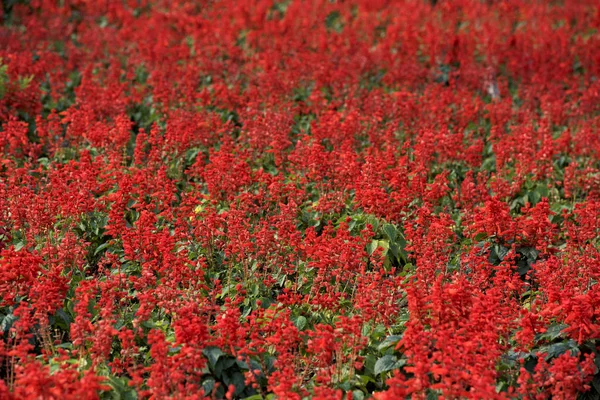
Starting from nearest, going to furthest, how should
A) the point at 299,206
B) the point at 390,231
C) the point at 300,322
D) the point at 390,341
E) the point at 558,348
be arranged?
the point at 558,348 → the point at 390,341 → the point at 300,322 → the point at 390,231 → the point at 299,206

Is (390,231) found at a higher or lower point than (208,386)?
lower

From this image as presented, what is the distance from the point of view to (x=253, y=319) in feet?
20.7

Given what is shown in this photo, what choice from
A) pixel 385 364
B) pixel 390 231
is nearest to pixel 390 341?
pixel 385 364

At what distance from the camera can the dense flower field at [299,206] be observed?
19.7ft

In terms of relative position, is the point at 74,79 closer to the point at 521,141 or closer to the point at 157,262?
the point at 157,262

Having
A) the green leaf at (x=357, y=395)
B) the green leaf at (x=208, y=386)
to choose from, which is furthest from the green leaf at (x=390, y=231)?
the green leaf at (x=208, y=386)

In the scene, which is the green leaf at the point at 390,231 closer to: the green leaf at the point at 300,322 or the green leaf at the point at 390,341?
the green leaf at the point at 300,322

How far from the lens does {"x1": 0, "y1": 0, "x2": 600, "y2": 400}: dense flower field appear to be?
602 centimetres

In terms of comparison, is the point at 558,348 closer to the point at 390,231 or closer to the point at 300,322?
the point at 300,322

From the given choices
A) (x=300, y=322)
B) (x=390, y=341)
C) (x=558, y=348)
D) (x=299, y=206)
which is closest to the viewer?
(x=558, y=348)

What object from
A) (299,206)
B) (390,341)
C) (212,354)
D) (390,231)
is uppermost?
(212,354)

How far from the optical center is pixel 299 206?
8.88 metres

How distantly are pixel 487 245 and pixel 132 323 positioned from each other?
11.9 feet

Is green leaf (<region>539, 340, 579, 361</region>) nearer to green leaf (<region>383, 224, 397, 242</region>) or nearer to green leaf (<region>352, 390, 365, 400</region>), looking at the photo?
green leaf (<region>352, 390, 365, 400</region>)
